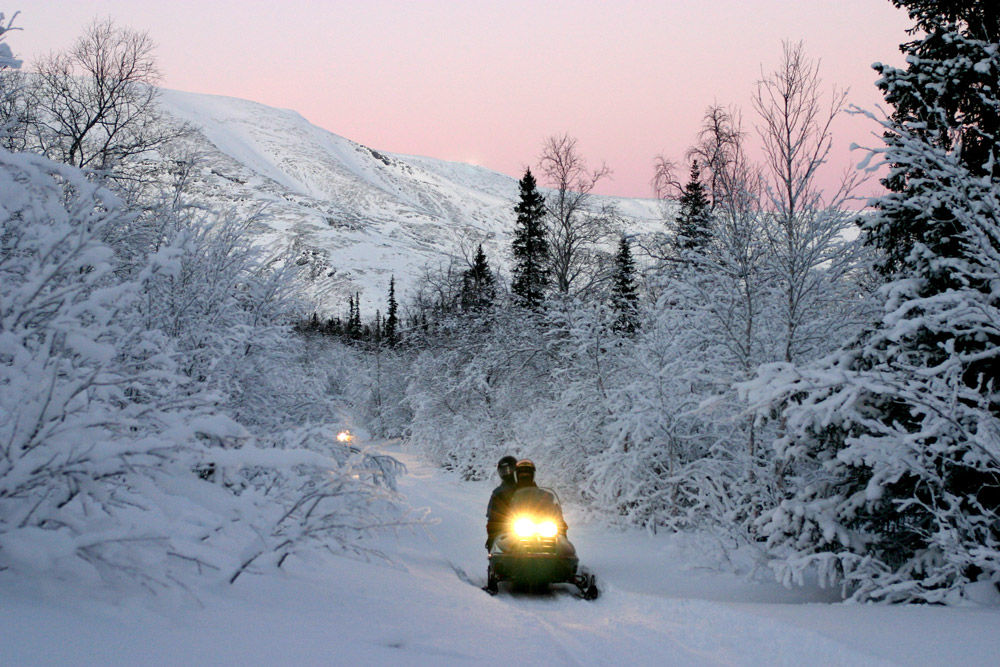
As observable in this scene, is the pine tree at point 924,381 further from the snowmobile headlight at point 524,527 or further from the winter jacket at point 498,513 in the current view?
the winter jacket at point 498,513

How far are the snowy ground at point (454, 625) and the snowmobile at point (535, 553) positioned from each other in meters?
0.28

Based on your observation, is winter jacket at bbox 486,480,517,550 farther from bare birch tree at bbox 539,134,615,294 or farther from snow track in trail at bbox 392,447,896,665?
bare birch tree at bbox 539,134,615,294

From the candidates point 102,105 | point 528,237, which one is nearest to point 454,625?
point 102,105

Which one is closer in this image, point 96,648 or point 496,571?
point 96,648

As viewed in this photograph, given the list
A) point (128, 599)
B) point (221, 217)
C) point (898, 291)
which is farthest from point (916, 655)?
point (221, 217)

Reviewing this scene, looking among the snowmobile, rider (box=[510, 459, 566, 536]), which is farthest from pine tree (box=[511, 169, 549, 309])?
the snowmobile

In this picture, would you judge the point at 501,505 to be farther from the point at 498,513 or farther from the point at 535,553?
the point at 535,553

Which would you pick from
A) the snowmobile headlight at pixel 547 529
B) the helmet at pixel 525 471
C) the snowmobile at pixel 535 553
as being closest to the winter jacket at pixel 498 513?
the helmet at pixel 525 471

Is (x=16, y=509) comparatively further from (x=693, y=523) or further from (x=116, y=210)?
(x=693, y=523)

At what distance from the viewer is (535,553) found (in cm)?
804

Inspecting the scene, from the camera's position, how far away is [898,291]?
7.12 metres

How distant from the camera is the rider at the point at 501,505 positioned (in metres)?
9.23

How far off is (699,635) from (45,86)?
20475mm

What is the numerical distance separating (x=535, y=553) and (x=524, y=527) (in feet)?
1.77
